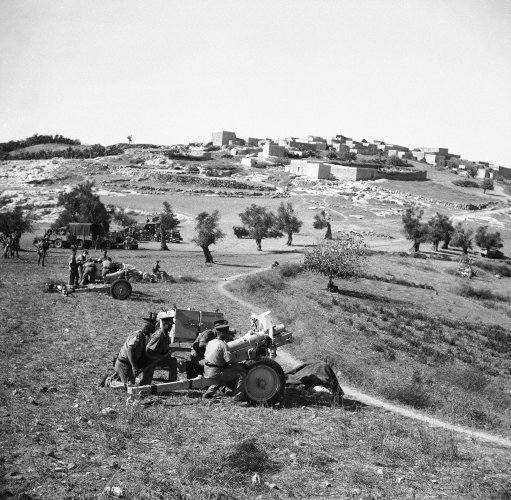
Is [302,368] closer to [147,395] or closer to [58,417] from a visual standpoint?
[147,395]

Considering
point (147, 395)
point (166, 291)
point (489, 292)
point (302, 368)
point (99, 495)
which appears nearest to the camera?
point (99, 495)

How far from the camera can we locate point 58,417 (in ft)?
33.7

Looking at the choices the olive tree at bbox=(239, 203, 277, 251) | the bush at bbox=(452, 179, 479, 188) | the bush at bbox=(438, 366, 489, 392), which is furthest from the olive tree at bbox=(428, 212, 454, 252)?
the bush at bbox=(452, 179, 479, 188)

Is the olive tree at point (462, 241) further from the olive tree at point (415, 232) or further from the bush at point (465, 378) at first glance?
the bush at point (465, 378)

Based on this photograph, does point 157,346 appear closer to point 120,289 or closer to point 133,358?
point 133,358

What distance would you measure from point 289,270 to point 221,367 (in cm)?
3101

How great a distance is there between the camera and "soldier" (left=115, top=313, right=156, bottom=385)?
1234 cm

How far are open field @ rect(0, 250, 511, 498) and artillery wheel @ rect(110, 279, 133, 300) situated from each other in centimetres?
1007

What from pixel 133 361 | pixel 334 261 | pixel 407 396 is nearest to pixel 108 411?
pixel 133 361

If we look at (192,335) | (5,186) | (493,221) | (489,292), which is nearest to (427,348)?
(192,335)

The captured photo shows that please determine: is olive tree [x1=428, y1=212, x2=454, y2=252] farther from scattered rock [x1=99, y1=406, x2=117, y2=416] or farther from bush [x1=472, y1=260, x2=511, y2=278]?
scattered rock [x1=99, y1=406, x2=117, y2=416]

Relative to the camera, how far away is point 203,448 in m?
9.59

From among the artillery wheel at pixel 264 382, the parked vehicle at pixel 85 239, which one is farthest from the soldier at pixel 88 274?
the parked vehicle at pixel 85 239

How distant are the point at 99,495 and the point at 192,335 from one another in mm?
8579
